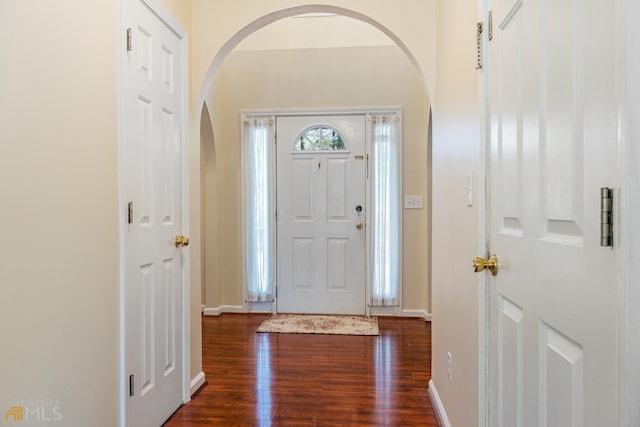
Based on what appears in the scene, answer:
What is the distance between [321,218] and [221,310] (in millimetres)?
1446

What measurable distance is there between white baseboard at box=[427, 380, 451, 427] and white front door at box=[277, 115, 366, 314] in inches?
72.5

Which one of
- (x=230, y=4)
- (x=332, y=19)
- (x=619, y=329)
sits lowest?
(x=619, y=329)

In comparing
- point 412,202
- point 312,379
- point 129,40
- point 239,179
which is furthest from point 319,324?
point 129,40

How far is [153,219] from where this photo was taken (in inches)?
77.0

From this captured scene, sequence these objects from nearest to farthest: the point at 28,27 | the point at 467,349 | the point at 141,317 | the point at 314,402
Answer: the point at 28,27, the point at 467,349, the point at 141,317, the point at 314,402

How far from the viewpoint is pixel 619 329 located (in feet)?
1.96

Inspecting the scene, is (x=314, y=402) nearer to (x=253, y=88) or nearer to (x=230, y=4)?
(x=230, y=4)

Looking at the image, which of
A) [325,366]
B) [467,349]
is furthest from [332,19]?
[467,349]

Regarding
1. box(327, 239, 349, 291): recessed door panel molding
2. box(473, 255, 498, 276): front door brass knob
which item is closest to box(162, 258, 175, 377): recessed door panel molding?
box(473, 255, 498, 276): front door brass knob

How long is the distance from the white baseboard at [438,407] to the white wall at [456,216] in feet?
0.15

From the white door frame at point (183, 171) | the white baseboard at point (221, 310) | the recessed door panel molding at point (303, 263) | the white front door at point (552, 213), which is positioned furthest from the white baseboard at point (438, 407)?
the white baseboard at point (221, 310)

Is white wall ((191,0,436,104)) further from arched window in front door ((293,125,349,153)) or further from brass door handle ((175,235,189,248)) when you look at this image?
arched window in front door ((293,125,349,153))

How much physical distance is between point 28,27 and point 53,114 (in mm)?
253

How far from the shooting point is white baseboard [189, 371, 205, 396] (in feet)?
7.79
